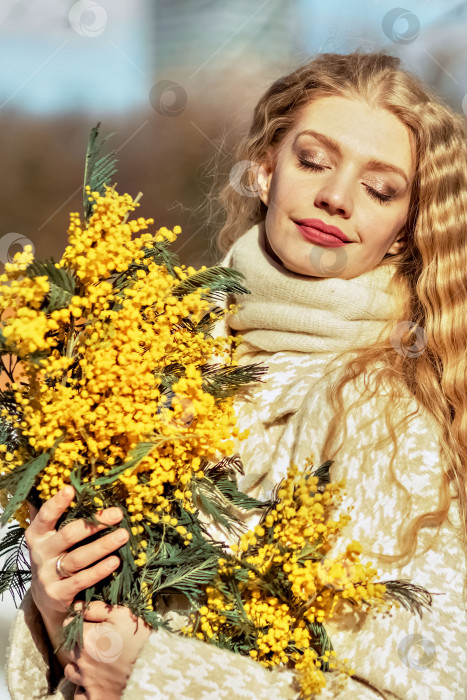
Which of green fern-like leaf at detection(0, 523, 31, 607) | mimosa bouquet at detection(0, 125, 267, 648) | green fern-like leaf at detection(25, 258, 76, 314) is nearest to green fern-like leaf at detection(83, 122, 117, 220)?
mimosa bouquet at detection(0, 125, 267, 648)

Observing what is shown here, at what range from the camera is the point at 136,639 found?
1254 millimetres

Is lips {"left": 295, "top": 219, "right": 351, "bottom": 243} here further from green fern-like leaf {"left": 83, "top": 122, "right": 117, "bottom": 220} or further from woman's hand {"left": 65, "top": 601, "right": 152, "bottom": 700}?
woman's hand {"left": 65, "top": 601, "right": 152, "bottom": 700}

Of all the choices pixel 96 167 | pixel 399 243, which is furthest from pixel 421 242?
pixel 96 167

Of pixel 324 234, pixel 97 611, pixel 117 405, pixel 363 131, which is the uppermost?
pixel 363 131

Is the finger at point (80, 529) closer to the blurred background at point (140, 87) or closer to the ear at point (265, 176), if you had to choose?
the ear at point (265, 176)

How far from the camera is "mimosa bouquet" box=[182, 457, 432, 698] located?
3.91ft

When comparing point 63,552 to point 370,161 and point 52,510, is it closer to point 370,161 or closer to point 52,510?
point 52,510

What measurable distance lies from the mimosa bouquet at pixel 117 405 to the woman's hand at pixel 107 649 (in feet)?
0.08

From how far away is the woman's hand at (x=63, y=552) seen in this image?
1.24m

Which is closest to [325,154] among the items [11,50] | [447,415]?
[447,415]

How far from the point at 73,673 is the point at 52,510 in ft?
1.19

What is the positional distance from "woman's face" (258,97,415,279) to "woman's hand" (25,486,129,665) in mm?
773

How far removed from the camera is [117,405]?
118 centimetres

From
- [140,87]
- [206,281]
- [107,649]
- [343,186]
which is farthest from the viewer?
[140,87]
